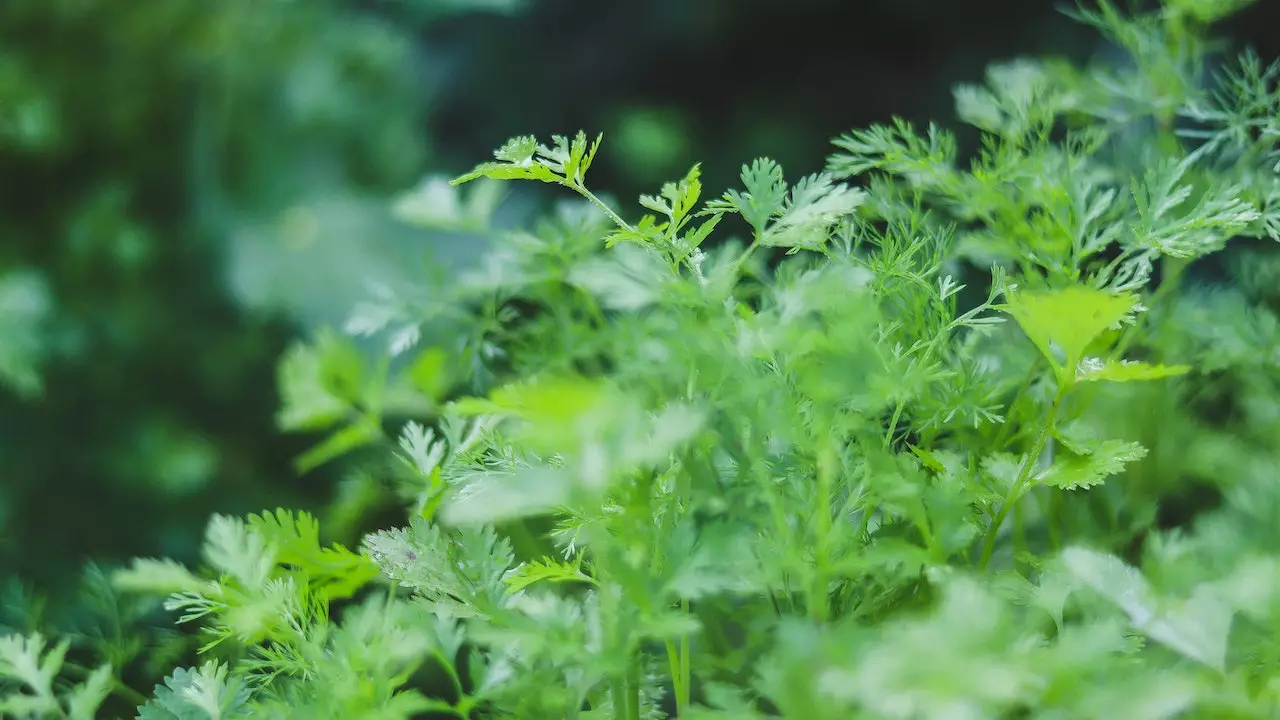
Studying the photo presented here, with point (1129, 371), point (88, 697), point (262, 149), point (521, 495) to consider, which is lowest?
point (88, 697)

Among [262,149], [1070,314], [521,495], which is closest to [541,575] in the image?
[521,495]

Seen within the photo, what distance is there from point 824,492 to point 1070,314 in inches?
3.8

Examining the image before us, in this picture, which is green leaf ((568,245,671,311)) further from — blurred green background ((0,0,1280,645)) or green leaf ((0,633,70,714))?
blurred green background ((0,0,1280,645))

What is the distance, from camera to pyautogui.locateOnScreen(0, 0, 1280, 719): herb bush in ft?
0.84

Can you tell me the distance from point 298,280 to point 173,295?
0.11m

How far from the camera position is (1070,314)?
288 millimetres

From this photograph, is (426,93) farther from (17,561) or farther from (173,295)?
(17,561)

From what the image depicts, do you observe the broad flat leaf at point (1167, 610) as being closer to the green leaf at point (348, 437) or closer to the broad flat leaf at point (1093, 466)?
the broad flat leaf at point (1093, 466)

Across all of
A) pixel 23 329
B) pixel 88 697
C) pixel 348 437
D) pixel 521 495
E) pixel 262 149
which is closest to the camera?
pixel 521 495

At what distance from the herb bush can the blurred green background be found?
1.05 feet

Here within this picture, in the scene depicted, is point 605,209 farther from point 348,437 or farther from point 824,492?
point 348,437

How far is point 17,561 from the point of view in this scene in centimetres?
63

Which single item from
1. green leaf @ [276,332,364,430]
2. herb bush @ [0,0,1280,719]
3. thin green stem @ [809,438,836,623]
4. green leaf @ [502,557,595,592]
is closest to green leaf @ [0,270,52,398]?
green leaf @ [276,332,364,430]

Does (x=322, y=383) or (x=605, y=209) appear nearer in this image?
(x=605, y=209)
